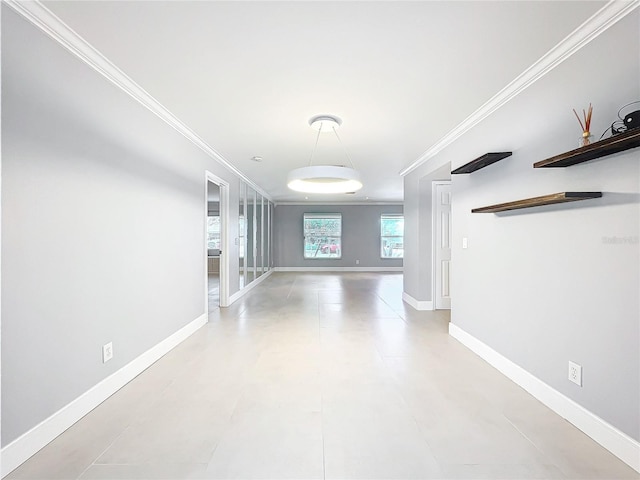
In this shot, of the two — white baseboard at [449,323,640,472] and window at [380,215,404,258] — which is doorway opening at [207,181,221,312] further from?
window at [380,215,404,258]

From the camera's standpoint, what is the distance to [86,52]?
80.3 inches

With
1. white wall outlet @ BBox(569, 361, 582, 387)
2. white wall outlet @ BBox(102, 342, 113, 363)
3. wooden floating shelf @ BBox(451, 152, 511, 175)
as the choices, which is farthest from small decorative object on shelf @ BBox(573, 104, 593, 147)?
white wall outlet @ BBox(102, 342, 113, 363)

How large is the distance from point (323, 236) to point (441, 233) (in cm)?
628

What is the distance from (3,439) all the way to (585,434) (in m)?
3.14

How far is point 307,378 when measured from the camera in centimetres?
261

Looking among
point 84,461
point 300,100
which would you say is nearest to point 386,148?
point 300,100

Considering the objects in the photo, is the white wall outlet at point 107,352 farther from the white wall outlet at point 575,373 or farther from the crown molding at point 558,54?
the crown molding at point 558,54

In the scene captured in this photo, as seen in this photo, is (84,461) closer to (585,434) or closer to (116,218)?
(116,218)

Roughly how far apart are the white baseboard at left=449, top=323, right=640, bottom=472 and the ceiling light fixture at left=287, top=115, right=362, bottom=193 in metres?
2.10

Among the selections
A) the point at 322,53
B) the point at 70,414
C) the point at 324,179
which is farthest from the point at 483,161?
the point at 70,414

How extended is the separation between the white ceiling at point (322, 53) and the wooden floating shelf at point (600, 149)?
2.44 ft

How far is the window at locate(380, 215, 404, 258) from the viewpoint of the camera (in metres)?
11.1

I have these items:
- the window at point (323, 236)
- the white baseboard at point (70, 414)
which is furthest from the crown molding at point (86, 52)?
the window at point (323, 236)

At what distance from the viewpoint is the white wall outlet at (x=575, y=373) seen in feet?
6.40
